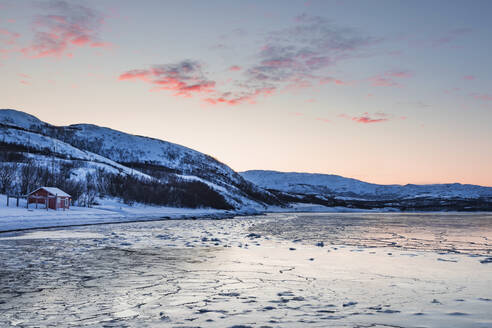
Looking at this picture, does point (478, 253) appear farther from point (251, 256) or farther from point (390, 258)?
point (251, 256)

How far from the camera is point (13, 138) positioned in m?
191

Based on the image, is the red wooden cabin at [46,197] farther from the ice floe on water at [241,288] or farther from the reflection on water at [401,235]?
the ice floe on water at [241,288]

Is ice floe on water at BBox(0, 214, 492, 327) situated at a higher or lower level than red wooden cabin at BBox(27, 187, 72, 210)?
lower

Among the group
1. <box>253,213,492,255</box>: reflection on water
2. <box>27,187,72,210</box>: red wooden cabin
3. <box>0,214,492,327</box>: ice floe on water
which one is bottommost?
<box>253,213,492,255</box>: reflection on water

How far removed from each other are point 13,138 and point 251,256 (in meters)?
203

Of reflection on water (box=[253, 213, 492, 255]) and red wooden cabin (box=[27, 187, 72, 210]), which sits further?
red wooden cabin (box=[27, 187, 72, 210])

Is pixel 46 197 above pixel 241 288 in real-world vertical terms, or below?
above

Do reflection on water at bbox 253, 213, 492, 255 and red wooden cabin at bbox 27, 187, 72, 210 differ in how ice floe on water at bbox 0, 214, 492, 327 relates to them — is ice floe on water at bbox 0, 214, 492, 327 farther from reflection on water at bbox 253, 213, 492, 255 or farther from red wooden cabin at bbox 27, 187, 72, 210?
red wooden cabin at bbox 27, 187, 72, 210

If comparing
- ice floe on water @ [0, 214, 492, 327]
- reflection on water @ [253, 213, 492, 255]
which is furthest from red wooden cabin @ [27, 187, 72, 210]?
ice floe on water @ [0, 214, 492, 327]

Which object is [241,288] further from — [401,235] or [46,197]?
[46,197]

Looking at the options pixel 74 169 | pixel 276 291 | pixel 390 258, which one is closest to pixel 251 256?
pixel 390 258

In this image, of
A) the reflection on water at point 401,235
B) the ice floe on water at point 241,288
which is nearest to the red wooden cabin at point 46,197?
the reflection on water at point 401,235

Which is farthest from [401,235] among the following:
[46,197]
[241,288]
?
[46,197]

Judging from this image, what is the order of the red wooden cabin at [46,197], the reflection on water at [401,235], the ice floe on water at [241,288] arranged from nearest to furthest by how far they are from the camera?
1. the ice floe on water at [241,288]
2. the reflection on water at [401,235]
3. the red wooden cabin at [46,197]
